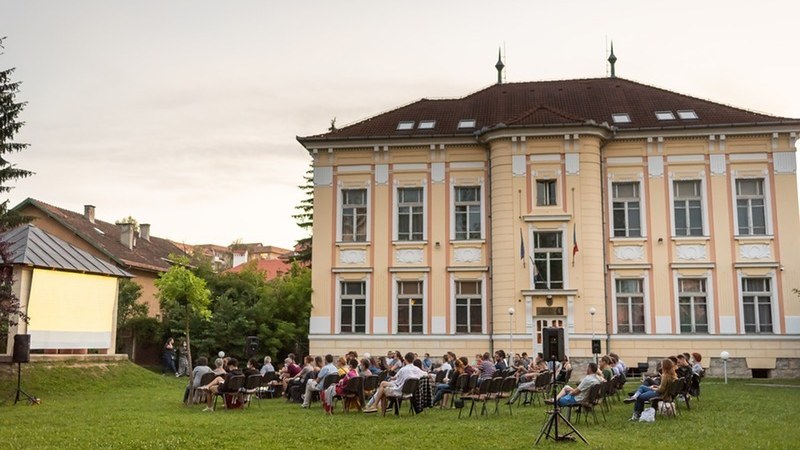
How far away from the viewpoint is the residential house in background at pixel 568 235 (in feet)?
91.6

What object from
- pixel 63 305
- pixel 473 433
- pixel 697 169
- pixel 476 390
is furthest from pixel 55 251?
pixel 697 169

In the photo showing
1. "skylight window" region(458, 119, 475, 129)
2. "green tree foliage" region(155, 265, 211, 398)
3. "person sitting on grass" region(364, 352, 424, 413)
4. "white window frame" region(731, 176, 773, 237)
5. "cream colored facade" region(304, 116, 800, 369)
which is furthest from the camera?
"skylight window" region(458, 119, 475, 129)

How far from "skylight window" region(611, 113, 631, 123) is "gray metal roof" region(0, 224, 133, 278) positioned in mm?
18031

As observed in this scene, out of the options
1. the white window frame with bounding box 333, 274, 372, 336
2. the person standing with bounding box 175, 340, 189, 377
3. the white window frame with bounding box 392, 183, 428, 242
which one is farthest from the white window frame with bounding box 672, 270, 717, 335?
the person standing with bounding box 175, 340, 189, 377

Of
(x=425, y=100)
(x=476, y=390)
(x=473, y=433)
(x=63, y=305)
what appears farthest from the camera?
(x=425, y=100)

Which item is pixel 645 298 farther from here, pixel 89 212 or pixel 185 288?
pixel 89 212

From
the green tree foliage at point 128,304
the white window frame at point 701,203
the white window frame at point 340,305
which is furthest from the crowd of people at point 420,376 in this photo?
Result: the green tree foliage at point 128,304

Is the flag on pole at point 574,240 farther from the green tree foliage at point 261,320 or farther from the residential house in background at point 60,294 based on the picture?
Answer: the residential house in background at point 60,294

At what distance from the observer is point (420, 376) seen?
16.3 m

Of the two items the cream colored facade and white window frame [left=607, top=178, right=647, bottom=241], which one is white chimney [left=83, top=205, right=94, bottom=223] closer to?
the cream colored facade

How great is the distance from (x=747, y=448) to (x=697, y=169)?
64.1ft

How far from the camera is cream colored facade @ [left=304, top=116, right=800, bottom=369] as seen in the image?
27.9 m

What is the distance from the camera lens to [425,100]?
112 ft

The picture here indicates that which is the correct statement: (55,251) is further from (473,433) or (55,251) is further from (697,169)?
(697,169)
